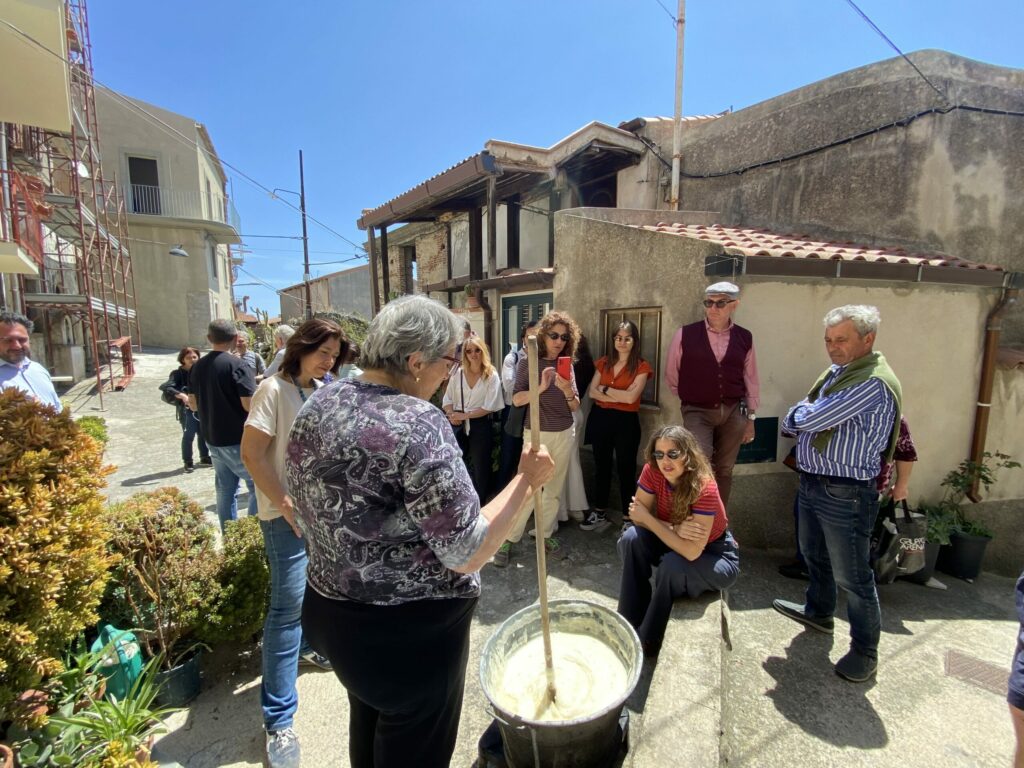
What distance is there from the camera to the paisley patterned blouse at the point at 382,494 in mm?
1271

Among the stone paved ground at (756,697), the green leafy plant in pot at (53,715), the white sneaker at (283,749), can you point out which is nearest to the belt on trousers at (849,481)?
the stone paved ground at (756,697)

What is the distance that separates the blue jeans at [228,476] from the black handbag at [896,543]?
4.57 m

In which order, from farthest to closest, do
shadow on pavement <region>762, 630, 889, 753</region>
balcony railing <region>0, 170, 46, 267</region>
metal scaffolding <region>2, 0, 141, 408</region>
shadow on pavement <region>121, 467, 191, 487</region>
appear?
1. metal scaffolding <region>2, 0, 141, 408</region>
2. balcony railing <region>0, 170, 46, 267</region>
3. shadow on pavement <region>121, 467, 191, 487</region>
4. shadow on pavement <region>762, 630, 889, 753</region>

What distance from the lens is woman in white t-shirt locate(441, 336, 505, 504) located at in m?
4.33

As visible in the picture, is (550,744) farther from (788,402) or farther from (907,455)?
(788,402)

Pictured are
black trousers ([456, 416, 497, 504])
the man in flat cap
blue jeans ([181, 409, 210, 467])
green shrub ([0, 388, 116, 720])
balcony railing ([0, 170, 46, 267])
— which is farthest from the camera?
balcony railing ([0, 170, 46, 267])

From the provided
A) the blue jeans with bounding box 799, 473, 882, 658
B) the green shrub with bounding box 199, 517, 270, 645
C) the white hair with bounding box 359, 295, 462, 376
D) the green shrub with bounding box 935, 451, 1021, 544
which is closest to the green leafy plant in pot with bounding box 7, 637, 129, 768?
the green shrub with bounding box 199, 517, 270, 645

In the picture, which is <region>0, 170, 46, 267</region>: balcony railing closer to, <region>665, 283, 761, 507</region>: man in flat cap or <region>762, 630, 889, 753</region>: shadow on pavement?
<region>665, 283, 761, 507</region>: man in flat cap

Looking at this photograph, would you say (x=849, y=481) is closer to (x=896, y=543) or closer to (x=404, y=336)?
(x=896, y=543)

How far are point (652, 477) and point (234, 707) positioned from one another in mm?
2591

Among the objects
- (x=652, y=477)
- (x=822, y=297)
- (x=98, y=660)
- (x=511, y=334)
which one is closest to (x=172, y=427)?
(x=511, y=334)

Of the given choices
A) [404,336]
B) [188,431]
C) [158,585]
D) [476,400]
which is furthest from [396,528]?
[188,431]

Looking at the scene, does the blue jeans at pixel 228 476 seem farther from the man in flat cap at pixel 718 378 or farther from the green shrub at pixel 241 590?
the man in flat cap at pixel 718 378

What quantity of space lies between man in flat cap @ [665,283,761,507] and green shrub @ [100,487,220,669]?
11.2 ft
